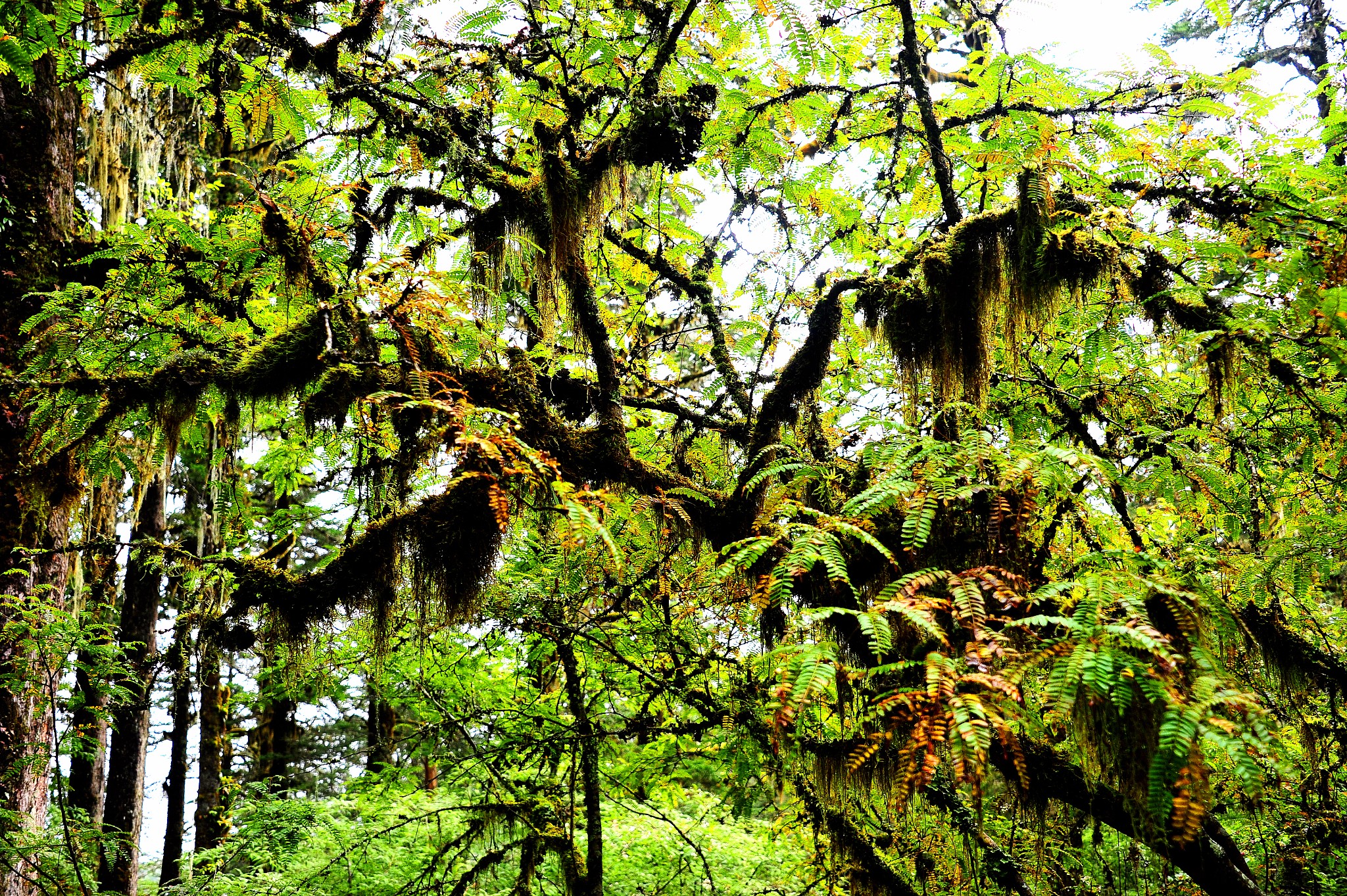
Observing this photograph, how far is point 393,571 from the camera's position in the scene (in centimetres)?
346

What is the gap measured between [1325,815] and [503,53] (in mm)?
7148

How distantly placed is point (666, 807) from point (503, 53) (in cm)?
671

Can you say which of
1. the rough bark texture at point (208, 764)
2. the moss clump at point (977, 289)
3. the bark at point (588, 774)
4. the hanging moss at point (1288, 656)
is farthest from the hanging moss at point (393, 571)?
the rough bark texture at point (208, 764)

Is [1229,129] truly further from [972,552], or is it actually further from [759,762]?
[759,762]

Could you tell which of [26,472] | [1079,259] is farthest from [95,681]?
[1079,259]

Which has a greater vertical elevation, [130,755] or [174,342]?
[174,342]

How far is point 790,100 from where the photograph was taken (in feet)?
13.1

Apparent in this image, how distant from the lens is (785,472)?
3.88 metres

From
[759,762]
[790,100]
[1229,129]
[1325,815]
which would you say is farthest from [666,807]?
[1229,129]

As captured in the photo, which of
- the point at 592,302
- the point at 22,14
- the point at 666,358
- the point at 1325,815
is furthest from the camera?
the point at 666,358

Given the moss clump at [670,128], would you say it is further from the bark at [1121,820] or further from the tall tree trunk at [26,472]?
the bark at [1121,820]

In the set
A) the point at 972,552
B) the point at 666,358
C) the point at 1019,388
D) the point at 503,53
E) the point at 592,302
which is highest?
the point at 503,53

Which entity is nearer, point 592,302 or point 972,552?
point 972,552

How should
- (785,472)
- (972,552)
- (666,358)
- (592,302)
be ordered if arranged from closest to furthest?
(972,552) → (785,472) → (592,302) → (666,358)
